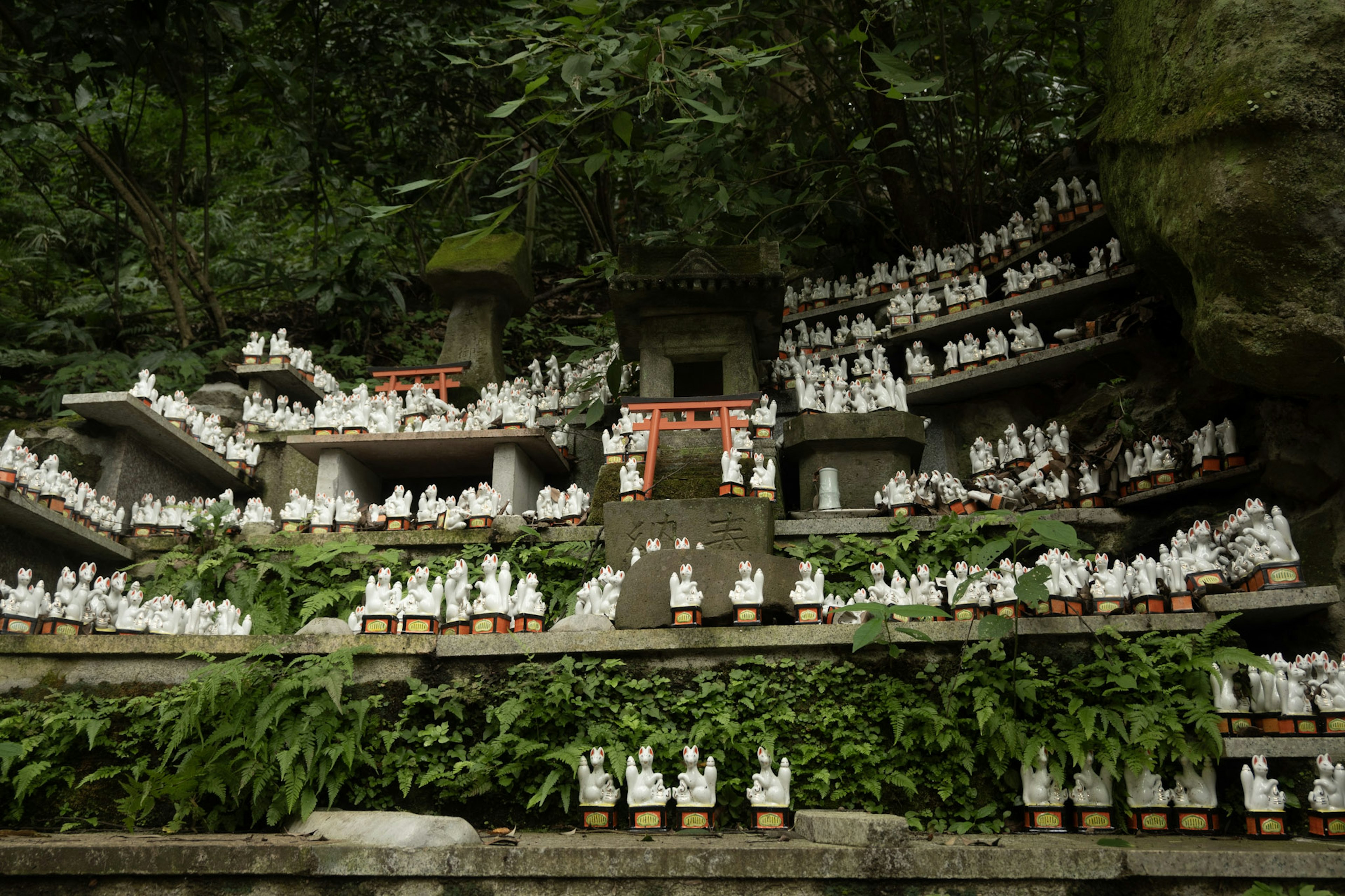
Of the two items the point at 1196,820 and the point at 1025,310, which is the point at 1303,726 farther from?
the point at 1025,310

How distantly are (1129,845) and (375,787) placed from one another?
473 centimetres

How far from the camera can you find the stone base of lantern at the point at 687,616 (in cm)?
716

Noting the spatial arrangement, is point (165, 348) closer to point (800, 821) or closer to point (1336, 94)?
point (800, 821)

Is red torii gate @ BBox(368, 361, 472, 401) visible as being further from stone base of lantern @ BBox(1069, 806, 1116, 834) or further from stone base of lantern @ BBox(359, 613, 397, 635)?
stone base of lantern @ BBox(1069, 806, 1116, 834)

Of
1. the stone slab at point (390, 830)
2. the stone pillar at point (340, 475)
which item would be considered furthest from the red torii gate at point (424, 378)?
the stone slab at point (390, 830)

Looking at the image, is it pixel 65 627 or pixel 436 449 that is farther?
pixel 436 449

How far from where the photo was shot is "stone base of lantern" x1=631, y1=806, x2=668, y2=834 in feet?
19.9

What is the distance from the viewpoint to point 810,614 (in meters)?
7.21

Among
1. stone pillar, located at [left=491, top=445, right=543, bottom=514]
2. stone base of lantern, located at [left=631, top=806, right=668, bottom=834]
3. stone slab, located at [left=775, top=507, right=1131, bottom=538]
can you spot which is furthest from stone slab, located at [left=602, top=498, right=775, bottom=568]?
stone base of lantern, located at [left=631, top=806, right=668, bottom=834]

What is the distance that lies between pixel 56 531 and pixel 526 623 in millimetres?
5294

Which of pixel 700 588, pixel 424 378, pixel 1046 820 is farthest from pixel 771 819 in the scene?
pixel 424 378

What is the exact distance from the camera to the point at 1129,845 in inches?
212

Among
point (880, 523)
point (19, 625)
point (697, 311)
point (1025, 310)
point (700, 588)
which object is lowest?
point (19, 625)

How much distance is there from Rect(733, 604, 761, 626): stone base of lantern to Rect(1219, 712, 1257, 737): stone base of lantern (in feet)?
10.2
